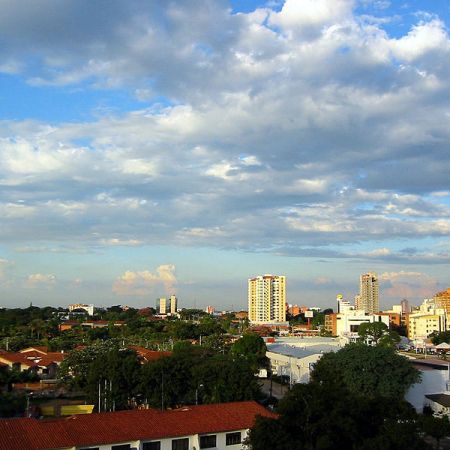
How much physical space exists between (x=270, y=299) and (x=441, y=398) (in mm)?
112610

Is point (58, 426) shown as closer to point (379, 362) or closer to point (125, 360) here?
point (125, 360)

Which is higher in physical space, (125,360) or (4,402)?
(125,360)

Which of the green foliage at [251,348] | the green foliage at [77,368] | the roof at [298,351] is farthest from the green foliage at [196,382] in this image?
the roof at [298,351]

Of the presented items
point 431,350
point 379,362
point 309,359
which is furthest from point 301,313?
point 379,362

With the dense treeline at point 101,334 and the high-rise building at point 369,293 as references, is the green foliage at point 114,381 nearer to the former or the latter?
the dense treeline at point 101,334

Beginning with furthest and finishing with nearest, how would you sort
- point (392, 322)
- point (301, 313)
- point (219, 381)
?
point (301, 313) < point (392, 322) < point (219, 381)

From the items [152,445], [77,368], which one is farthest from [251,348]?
[152,445]

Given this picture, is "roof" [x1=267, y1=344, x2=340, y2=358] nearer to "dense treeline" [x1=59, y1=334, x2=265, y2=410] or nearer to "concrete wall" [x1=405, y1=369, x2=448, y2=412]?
"concrete wall" [x1=405, y1=369, x2=448, y2=412]

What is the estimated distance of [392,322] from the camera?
363 feet

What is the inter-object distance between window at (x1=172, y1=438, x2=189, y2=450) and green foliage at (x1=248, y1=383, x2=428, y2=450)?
4259mm

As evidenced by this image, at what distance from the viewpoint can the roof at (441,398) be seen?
→ 30.8 meters

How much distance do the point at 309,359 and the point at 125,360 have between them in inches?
664

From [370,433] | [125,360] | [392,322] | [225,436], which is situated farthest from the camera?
[392,322]

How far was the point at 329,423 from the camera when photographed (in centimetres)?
1549
